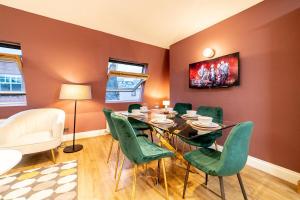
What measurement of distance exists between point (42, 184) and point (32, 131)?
120 centimetres

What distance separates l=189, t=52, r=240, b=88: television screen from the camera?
248cm

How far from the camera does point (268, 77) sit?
2109 millimetres

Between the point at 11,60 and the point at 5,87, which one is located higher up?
the point at 11,60

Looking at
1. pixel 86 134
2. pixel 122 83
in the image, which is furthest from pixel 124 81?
pixel 86 134

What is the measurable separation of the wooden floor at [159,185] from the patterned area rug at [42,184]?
4.7 inches

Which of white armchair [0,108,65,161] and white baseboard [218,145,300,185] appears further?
white armchair [0,108,65,161]

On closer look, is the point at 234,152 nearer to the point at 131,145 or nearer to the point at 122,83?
the point at 131,145

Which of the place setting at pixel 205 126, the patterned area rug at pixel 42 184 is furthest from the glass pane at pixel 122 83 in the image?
the place setting at pixel 205 126

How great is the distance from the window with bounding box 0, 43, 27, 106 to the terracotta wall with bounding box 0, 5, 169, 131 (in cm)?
15

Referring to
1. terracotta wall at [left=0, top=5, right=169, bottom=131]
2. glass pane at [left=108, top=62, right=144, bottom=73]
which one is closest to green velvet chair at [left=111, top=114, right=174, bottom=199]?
terracotta wall at [left=0, top=5, right=169, bottom=131]

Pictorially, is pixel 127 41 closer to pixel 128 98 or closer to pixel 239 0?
pixel 128 98

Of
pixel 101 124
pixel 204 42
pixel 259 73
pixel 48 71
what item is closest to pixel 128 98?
pixel 101 124

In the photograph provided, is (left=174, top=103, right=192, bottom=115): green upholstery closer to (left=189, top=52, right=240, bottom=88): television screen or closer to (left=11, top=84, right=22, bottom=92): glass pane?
(left=189, top=52, right=240, bottom=88): television screen

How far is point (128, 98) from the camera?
424cm
